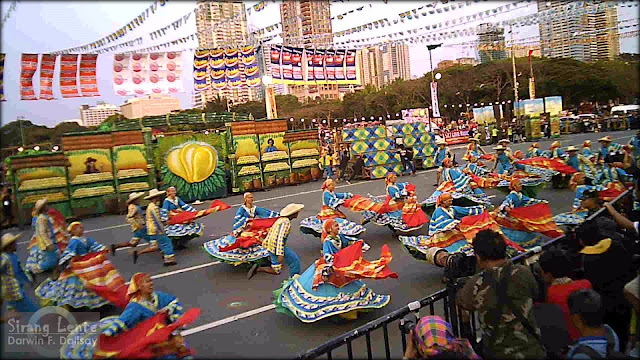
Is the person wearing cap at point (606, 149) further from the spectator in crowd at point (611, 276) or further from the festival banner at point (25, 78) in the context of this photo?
the festival banner at point (25, 78)

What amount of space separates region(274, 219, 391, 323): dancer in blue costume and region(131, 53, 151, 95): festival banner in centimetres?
1683

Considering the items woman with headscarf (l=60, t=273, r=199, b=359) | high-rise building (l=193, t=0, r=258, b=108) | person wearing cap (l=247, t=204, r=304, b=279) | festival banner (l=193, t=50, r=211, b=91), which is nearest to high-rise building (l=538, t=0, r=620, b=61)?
high-rise building (l=193, t=0, r=258, b=108)

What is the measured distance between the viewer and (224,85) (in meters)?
23.5

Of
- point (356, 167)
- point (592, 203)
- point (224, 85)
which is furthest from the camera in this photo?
point (224, 85)

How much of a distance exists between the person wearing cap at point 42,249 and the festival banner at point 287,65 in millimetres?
18014

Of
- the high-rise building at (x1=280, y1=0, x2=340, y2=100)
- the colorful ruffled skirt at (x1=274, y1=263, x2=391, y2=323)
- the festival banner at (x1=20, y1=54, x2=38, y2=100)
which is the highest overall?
the high-rise building at (x1=280, y1=0, x2=340, y2=100)

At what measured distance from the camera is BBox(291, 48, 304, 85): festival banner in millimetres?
24594

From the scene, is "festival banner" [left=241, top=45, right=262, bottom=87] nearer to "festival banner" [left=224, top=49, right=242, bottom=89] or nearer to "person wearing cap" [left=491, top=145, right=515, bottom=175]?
"festival banner" [left=224, top=49, right=242, bottom=89]

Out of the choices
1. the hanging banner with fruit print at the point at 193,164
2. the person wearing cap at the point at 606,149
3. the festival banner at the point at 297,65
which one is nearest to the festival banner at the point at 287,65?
the festival banner at the point at 297,65

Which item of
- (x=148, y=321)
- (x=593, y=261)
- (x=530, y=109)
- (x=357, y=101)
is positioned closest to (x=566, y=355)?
(x=593, y=261)

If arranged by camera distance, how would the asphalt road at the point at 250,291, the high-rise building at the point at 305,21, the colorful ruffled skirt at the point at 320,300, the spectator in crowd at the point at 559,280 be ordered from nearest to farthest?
the spectator in crowd at the point at 559,280 → the asphalt road at the point at 250,291 → the colorful ruffled skirt at the point at 320,300 → the high-rise building at the point at 305,21

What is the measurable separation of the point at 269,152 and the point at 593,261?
16810mm

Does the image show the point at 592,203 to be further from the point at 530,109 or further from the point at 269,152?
the point at 530,109

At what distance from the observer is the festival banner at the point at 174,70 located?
21.5m
